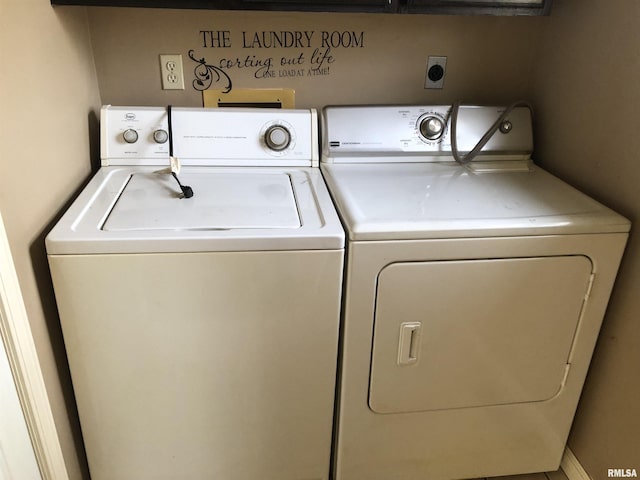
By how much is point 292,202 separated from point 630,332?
0.94 metres

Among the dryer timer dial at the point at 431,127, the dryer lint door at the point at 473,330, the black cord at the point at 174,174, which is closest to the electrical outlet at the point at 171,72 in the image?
the black cord at the point at 174,174

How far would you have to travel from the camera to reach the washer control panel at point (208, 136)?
1553 millimetres

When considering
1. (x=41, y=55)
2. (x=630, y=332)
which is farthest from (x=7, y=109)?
(x=630, y=332)

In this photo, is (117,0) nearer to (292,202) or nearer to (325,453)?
(292,202)

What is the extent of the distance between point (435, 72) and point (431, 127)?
0.76 ft

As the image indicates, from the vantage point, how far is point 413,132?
5.39 feet

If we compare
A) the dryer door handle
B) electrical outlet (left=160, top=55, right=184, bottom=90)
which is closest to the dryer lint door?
the dryer door handle

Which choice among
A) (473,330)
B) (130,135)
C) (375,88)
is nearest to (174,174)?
(130,135)

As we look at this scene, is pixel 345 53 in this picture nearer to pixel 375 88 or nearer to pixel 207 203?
pixel 375 88

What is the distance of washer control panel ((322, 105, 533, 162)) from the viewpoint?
5.32 ft

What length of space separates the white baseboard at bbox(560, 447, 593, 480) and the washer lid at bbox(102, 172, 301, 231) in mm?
1157

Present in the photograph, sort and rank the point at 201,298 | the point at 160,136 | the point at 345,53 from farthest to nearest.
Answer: the point at 345,53 < the point at 160,136 < the point at 201,298

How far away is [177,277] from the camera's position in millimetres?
1186

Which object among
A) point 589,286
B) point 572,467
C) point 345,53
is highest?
point 345,53
